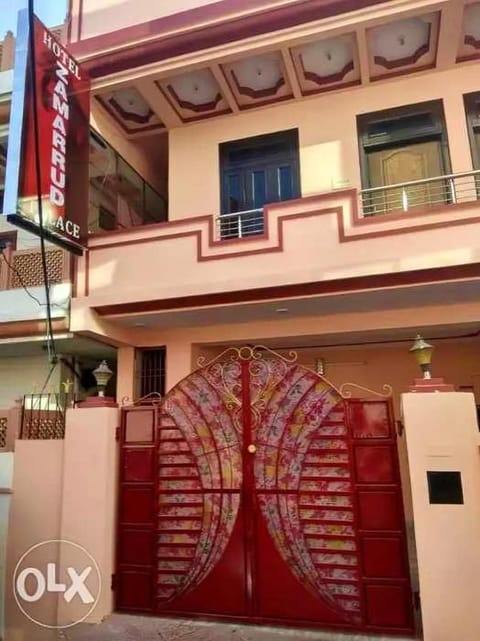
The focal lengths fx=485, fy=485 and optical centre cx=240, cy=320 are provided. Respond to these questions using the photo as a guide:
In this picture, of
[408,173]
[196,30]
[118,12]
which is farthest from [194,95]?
[408,173]

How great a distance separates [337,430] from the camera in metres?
4.59

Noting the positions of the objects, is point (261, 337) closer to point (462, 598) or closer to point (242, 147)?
point (242, 147)

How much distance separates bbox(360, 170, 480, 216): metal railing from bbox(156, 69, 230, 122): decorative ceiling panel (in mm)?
2878

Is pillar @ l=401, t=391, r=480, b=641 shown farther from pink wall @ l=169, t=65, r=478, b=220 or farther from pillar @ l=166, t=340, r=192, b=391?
pink wall @ l=169, t=65, r=478, b=220

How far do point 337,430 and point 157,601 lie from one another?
2402 millimetres

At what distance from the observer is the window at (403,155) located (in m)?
7.13

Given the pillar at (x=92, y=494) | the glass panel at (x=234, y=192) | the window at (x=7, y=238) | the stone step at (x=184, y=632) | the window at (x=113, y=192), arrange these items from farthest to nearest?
the window at (x=7, y=238)
the glass panel at (x=234, y=192)
the window at (x=113, y=192)
the pillar at (x=92, y=494)
the stone step at (x=184, y=632)

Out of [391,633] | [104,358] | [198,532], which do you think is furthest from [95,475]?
[104,358]

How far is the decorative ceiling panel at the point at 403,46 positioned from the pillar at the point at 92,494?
6159 millimetres

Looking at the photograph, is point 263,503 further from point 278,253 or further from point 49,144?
point 49,144

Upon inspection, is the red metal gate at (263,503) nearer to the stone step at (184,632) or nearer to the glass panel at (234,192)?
the stone step at (184,632)

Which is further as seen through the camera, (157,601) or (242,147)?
(242,147)

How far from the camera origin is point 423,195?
281 inches

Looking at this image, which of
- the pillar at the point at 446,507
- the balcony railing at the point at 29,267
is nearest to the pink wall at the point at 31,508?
the balcony railing at the point at 29,267
